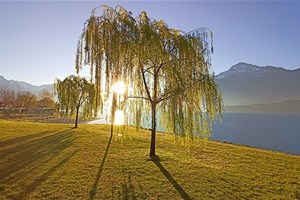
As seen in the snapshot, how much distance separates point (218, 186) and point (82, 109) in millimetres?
19235

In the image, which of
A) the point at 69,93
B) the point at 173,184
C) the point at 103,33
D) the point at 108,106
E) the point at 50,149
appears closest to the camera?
the point at 173,184

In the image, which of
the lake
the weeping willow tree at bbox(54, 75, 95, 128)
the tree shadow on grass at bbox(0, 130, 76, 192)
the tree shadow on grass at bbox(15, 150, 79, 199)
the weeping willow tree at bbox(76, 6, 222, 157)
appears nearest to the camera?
the tree shadow on grass at bbox(15, 150, 79, 199)

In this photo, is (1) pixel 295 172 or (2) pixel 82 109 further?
(2) pixel 82 109

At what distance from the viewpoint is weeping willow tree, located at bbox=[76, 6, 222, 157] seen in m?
7.73

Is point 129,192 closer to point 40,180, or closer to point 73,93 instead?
point 40,180

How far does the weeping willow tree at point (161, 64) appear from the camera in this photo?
773cm

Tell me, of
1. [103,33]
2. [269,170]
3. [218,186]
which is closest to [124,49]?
[103,33]

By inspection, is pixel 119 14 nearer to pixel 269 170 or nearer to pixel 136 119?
pixel 136 119

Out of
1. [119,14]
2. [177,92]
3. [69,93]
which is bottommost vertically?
[177,92]

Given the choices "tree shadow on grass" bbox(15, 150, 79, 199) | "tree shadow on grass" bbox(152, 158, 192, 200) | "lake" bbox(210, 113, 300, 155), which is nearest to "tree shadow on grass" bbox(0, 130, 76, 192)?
"tree shadow on grass" bbox(15, 150, 79, 199)

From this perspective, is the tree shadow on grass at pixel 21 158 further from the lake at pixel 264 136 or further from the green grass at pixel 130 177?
the lake at pixel 264 136

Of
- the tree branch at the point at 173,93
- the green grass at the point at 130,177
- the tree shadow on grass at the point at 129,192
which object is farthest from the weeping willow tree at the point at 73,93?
the tree shadow on grass at the point at 129,192

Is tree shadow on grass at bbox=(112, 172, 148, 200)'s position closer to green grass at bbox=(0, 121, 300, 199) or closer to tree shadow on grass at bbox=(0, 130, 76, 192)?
green grass at bbox=(0, 121, 300, 199)

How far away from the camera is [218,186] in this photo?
6496mm
